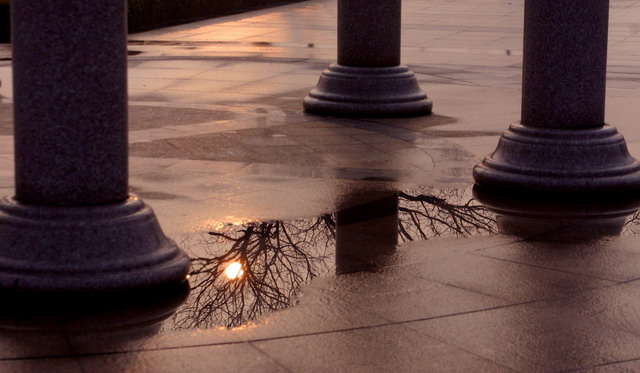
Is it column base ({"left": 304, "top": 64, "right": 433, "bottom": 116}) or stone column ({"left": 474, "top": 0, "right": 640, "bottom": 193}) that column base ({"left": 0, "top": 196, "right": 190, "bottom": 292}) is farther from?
column base ({"left": 304, "top": 64, "right": 433, "bottom": 116})

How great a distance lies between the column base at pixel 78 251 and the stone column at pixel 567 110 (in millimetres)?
3566

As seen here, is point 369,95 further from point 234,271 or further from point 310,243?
point 234,271

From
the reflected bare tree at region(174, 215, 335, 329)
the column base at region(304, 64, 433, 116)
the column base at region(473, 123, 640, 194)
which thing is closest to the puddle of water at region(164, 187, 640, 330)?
the reflected bare tree at region(174, 215, 335, 329)

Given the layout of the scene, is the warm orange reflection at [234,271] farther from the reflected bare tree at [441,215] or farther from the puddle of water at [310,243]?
the reflected bare tree at [441,215]

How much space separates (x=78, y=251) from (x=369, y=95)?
760 centimetres

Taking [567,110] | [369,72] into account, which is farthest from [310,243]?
[369,72]

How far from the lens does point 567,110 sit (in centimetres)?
862

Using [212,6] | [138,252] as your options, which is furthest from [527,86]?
[212,6]

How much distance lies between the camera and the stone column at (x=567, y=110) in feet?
27.6

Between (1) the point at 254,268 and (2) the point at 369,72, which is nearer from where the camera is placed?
(1) the point at 254,268

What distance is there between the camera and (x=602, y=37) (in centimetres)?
855

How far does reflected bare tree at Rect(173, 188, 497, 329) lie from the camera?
5828mm

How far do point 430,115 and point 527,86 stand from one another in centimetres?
459

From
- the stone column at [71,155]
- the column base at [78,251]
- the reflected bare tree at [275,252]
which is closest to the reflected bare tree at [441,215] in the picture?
the reflected bare tree at [275,252]
